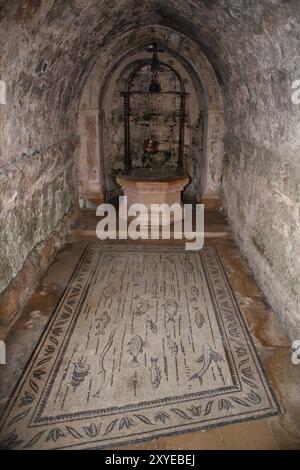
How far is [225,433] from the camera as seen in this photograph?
253 cm

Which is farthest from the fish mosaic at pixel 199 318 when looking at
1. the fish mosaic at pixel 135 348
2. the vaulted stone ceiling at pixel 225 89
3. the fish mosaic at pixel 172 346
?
the vaulted stone ceiling at pixel 225 89

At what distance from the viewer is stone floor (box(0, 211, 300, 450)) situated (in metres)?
2.47

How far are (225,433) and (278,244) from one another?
2041 mm

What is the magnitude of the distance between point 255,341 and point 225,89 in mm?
4488

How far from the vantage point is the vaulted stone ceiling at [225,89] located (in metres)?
3.33

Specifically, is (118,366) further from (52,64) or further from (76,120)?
(76,120)

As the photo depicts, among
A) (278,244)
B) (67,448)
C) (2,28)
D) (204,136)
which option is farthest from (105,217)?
(67,448)

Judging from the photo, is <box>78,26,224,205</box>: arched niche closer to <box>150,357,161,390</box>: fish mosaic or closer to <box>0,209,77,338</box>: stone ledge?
<box>0,209,77,338</box>: stone ledge

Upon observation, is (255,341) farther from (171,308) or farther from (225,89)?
(225,89)

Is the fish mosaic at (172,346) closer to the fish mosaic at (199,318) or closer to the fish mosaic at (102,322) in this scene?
the fish mosaic at (199,318)

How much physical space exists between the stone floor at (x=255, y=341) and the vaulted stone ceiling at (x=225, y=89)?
201 mm

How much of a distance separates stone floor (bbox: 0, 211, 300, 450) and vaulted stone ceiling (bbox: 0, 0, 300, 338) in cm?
20

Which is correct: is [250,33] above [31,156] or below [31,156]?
above
